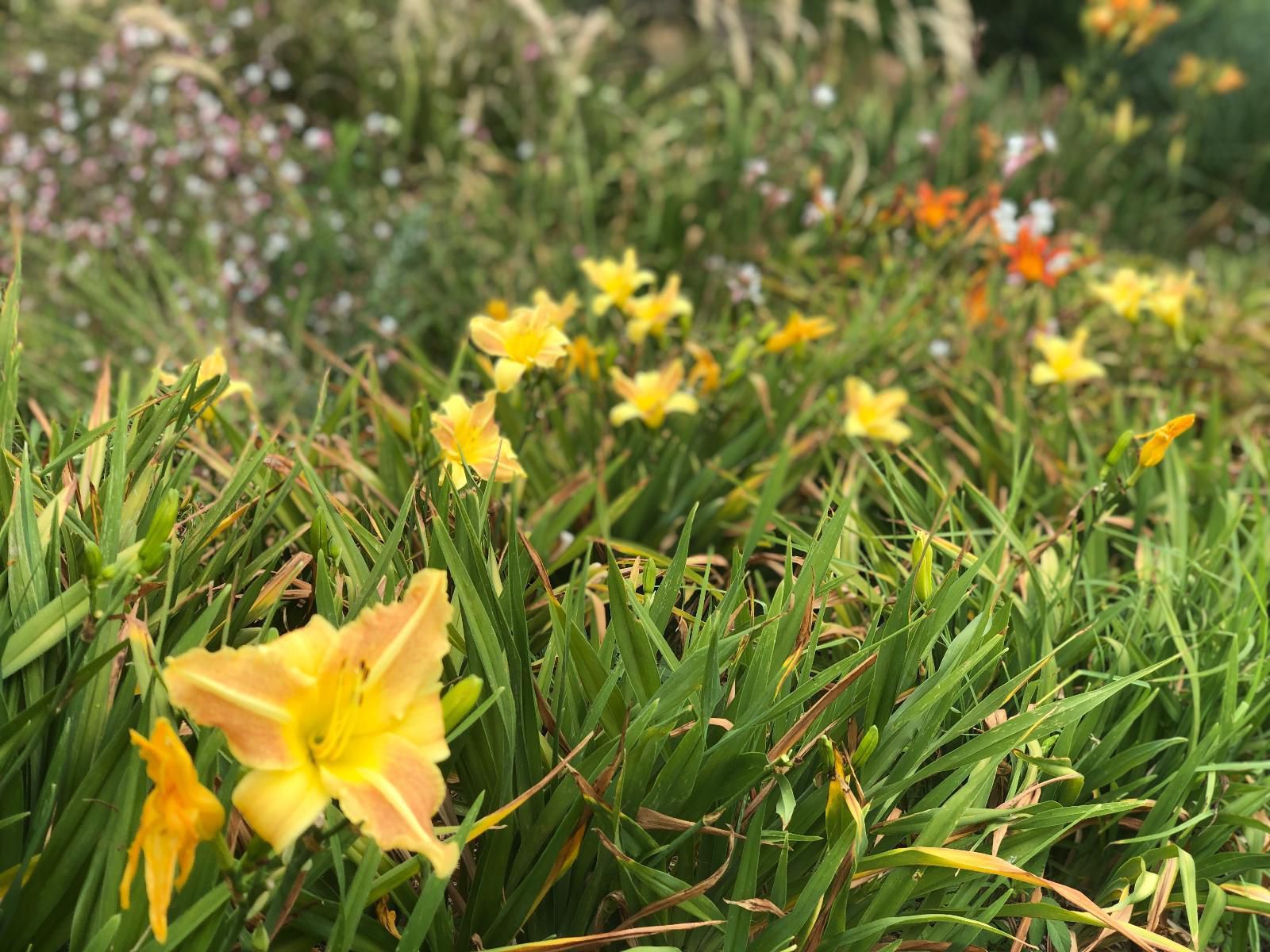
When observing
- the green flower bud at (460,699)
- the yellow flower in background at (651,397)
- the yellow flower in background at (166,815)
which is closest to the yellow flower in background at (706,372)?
the yellow flower in background at (651,397)

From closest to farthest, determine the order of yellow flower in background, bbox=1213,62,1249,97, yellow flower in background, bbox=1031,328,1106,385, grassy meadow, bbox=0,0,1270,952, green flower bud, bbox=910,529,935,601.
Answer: grassy meadow, bbox=0,0,1270,952 < green flower bud, bbox=910,529,935,601 < yellow flower in background, bbox=1031,328,1106,385 < yellow flower in background, bbox=1213,62,1249,97

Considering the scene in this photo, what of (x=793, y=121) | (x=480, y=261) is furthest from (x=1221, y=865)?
(x=793, y=121)

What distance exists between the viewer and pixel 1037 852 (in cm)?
134

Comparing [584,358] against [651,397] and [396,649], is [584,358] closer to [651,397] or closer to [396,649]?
[651,397]

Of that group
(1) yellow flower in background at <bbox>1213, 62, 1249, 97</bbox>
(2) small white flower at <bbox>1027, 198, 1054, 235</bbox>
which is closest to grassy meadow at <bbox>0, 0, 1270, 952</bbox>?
(2) small white flower at <bbox>1027, 198, 1054, 235</bbox>

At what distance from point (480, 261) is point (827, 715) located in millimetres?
2847

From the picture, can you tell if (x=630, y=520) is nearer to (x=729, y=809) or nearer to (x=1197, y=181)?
(x=729, y=809)

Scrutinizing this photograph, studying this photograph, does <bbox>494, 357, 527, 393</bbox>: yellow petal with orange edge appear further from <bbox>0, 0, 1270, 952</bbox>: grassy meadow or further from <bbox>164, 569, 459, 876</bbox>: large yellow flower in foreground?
<bbox>164, 569, 459, 876</bbox>: large yellow flower in foreground

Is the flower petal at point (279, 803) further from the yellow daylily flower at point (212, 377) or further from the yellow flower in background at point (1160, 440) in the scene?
the yellow flower in background at point (1160, 440)

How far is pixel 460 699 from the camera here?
2.86 feet

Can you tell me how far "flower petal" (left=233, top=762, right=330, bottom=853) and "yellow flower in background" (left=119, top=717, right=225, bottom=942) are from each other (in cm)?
3

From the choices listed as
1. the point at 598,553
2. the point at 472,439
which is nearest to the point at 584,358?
the point at 598,553

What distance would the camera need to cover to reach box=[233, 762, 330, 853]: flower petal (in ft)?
2.62

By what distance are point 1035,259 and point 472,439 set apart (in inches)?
67.9
